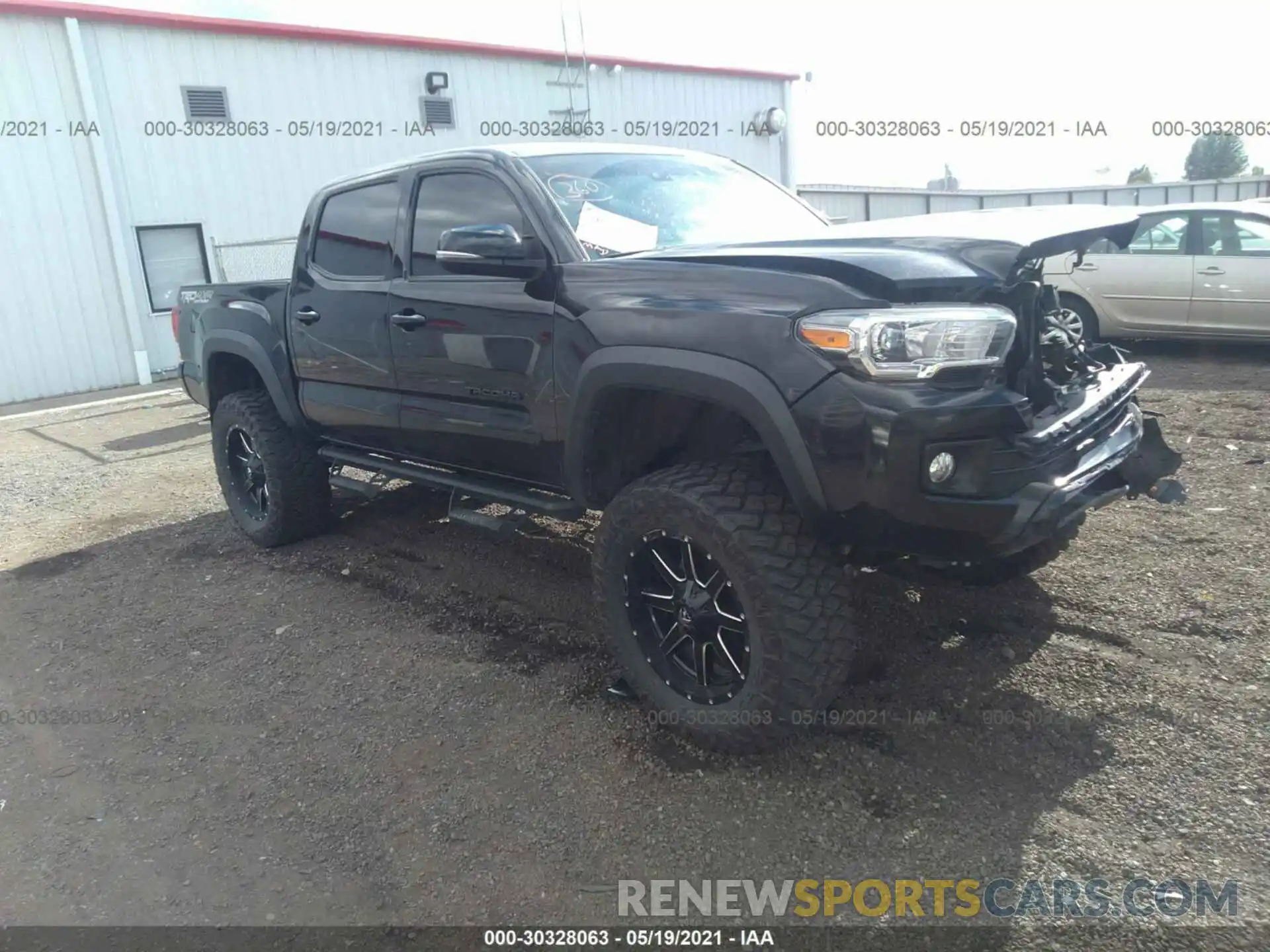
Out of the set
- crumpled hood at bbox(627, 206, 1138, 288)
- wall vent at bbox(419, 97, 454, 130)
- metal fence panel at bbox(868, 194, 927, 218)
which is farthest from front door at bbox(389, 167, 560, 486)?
metal fence panel at bbox(868, 194, 927, 218)

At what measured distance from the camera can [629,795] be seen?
3.01 meters

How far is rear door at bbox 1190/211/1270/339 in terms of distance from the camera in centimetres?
873

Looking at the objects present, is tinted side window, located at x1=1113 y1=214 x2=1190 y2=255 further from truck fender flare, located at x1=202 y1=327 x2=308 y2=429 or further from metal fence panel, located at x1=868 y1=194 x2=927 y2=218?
metal fence panel, located at x1=868 y1=194 x2=927 y2=218

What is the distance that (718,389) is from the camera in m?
2.91

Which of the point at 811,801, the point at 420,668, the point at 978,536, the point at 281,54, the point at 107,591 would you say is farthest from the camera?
the point at 281,54

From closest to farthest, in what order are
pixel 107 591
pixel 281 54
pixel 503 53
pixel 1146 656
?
pixel 1146 656 → pixel 107 591 → pixel 281 54 → pixel 503 53

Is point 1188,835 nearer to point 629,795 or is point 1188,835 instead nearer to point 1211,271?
point 629,795

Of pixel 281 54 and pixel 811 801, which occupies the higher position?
pixel 281 54

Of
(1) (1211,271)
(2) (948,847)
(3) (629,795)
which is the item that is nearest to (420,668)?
(3) (629,795)

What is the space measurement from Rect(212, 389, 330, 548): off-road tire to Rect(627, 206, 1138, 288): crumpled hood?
275cm

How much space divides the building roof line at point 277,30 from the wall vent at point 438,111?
0.73 m

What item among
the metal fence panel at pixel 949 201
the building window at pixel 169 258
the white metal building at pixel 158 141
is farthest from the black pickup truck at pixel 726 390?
the metal fence panel at pixel 949 201

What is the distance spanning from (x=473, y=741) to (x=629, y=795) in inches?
26.5

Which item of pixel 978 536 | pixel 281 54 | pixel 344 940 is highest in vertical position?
pixel 281 54
